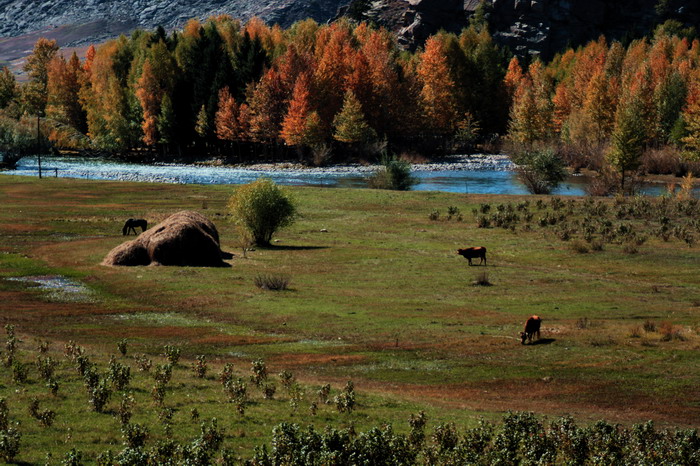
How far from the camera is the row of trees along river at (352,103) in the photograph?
142250 millimetres

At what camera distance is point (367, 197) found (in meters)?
87.5

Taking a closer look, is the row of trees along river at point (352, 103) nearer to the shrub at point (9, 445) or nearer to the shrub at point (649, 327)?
the shrub at point (649, 327)

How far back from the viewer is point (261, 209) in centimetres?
5962

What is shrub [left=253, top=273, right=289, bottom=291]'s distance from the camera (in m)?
Result: 43.8

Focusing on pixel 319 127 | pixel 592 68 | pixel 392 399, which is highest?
pixel 592 68

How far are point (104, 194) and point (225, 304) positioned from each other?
2258 inches

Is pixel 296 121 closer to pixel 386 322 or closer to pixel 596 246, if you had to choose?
pixel 596 246

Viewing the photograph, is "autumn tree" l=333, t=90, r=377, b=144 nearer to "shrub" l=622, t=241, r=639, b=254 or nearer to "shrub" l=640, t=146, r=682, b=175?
"shrub" l=640, t=146, r=682, b=175

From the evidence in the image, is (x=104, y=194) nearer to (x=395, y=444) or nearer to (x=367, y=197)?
(x=367, y=197)

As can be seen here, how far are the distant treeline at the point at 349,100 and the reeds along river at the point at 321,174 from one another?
720cm

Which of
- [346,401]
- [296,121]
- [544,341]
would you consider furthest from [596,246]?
[296,121]

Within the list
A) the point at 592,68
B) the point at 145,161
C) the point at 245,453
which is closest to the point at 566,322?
the point at 245,453

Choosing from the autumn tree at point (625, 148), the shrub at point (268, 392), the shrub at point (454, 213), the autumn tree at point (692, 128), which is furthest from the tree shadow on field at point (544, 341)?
the autumn tree at point (692, 128)

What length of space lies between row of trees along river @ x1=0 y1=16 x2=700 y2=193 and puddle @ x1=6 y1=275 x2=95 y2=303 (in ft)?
318
